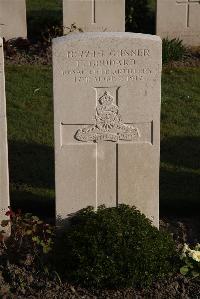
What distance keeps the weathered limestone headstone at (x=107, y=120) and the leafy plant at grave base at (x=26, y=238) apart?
8.7 inches

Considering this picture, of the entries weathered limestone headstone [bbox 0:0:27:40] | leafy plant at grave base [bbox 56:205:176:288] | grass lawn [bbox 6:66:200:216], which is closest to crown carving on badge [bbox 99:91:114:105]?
leafy plant at grave base [bbox 56:205:176:288]

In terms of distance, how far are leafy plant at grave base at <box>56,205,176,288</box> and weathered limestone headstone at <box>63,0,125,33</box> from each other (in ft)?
21.9

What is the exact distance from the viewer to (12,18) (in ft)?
41.0

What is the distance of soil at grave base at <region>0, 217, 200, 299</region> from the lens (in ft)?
19.3

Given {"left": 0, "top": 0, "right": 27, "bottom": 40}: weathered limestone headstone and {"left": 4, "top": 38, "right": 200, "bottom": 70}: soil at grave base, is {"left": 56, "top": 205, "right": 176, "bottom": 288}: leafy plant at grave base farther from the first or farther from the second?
{"left": 0, "top": 0, "right": 27, "bottom": 40}: weathered limestone headstone

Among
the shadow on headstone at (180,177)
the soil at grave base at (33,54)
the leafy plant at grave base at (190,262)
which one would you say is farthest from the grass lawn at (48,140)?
the leafy plant at grave base at (190,262)

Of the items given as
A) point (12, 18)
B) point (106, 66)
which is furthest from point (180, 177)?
point (12, 18)

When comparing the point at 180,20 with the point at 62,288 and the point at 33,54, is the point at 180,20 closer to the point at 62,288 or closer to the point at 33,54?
the point at 33,54

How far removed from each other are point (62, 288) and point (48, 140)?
3.16m

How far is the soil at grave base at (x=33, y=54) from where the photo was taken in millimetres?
11844

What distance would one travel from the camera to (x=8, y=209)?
6.48 m

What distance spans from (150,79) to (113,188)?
3.30 ft

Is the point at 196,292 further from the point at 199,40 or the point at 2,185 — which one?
the point at 199,40

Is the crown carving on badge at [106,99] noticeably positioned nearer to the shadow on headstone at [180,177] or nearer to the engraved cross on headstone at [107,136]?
the engraved cross on headstone at [107,136]
